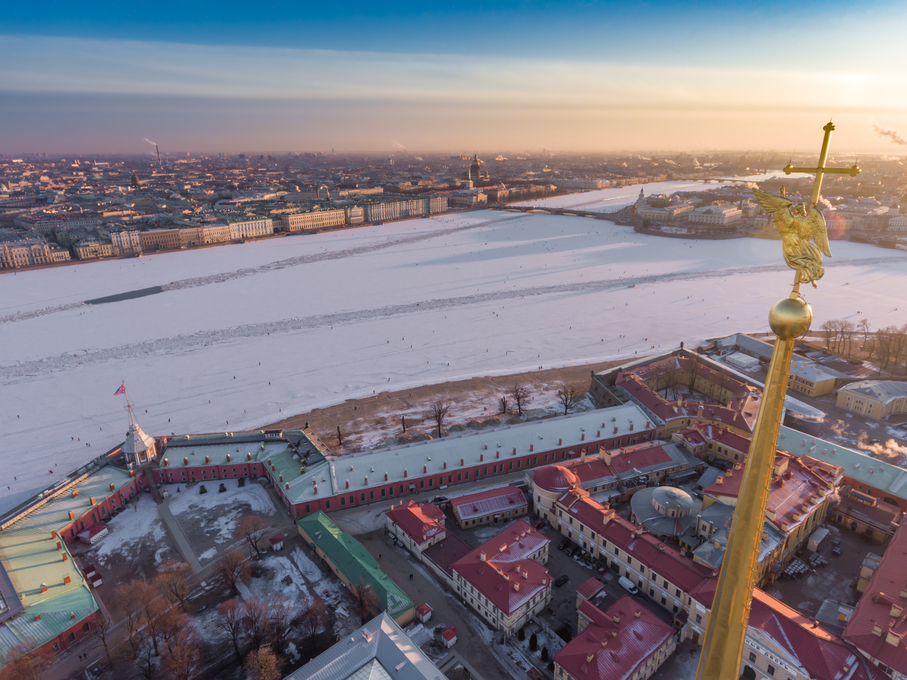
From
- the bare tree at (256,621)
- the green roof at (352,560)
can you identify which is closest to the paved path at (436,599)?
the green roof at (352,560)

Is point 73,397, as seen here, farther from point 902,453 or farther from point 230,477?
point 902,453

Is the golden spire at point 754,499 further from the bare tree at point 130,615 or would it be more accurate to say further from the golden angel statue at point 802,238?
the bare tree at point 130,615

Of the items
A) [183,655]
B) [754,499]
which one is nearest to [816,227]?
[754,499]

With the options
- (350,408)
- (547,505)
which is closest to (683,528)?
(547,505)

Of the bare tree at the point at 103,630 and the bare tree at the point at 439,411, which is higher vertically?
the bare tree at the point at 439,411

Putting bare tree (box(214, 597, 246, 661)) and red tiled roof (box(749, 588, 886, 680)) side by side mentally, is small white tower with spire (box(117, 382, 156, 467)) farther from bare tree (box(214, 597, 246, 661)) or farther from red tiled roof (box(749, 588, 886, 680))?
red tiled roof (box(749, 588, 886, 680))

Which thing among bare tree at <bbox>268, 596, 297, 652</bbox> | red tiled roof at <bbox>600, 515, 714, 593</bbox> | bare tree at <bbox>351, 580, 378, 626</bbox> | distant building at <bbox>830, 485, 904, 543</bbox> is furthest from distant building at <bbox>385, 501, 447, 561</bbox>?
distant building at <bbox>830, 485, 904, 543</bbox>
